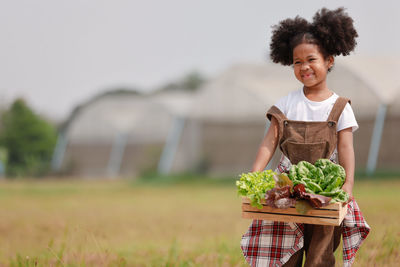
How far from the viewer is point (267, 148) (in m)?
2.80

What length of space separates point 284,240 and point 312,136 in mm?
552

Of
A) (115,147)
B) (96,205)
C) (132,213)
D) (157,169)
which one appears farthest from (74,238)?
(115,147)

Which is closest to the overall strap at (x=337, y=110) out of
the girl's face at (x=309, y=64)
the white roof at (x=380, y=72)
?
the girl's face at (x=309, y=64)

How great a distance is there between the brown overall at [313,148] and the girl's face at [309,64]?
17 cm

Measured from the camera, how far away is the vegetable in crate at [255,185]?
243 centimetres

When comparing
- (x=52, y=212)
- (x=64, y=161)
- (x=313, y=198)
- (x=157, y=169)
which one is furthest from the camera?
(x=64, y=161)

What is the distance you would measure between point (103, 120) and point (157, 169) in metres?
4.57

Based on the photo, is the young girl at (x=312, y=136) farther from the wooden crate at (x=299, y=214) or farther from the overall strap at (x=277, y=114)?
the wooden crate at (x=299, y=214)

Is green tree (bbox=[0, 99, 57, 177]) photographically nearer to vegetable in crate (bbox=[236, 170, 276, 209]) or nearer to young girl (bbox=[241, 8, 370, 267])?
young girl (bbox=[241, 8, 370, 267])

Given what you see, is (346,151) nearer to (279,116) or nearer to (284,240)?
(279,116)

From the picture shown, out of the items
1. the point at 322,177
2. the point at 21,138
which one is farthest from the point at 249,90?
the point at 322,177

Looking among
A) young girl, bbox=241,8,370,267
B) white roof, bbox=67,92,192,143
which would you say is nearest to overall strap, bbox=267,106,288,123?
young girl, bbox=241,8,370,267

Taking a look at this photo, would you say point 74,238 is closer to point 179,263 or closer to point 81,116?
point 179,263

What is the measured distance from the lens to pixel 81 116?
73.8 feet
